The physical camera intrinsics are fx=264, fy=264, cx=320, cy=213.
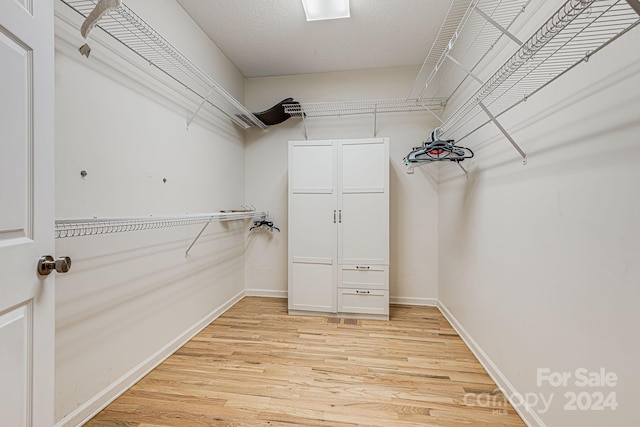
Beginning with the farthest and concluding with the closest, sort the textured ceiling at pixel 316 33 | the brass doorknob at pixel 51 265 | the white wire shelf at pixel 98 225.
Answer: the textured ceiling at pixel 316 33
the white wire shelf at pixel 98 225
the brass doorknob at pixel 51 265

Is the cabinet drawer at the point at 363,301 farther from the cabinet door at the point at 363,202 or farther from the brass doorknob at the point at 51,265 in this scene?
the brass doorknob at the point at 51,265

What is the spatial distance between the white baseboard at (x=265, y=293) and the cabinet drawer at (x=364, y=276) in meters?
0.94

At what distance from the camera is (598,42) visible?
1.01 metres

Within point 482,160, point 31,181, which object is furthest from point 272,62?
point 31,181

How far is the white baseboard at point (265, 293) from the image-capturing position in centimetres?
338

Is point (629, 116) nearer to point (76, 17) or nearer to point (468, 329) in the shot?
point (468, 329)

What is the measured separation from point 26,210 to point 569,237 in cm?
201

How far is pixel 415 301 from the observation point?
317 centimetres

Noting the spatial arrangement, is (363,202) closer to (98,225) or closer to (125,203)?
(125,203)

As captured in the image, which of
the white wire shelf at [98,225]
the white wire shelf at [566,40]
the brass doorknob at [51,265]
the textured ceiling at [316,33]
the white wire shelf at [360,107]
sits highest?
the textured ceiling at [316,33]

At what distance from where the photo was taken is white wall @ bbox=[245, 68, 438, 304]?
3.16 metres

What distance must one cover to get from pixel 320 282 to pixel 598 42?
2.54 meters

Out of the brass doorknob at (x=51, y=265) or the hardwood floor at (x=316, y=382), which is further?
the hardwood floor at (x=316, y=382)

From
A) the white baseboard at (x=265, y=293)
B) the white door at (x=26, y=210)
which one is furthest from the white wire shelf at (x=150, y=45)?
the white baseboard at (x=265, y=293)
